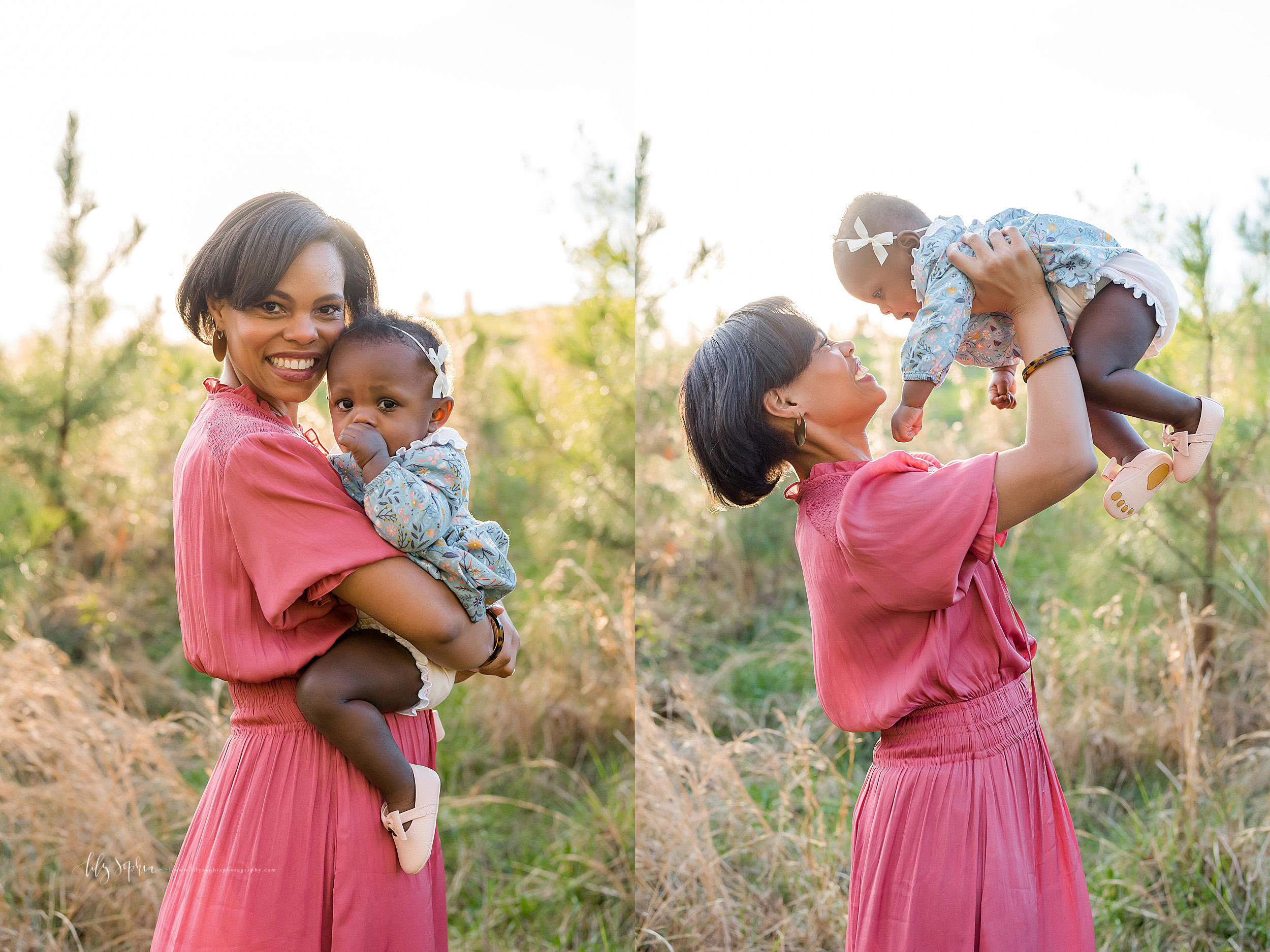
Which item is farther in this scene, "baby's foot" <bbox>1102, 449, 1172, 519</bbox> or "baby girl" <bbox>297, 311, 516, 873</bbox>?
"baby's foot" <bbox>1102, 449, 1172, 519</bbox>

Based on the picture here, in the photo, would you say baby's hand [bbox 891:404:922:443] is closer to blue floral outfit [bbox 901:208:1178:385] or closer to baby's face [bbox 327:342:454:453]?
blue floral outfit [bbox 901:208:1178:385]

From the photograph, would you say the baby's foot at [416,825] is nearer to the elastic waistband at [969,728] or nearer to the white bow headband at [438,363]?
the white bow headband at [438,363]

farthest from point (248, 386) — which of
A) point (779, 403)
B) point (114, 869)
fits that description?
point (114, 869)

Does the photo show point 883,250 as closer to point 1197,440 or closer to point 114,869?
point 1197,440

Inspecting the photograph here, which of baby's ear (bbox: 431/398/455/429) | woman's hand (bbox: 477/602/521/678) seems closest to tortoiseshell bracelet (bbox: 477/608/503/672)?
woman's hand (bbox: 477/602/521/678)

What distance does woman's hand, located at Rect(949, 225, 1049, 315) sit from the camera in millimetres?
1593

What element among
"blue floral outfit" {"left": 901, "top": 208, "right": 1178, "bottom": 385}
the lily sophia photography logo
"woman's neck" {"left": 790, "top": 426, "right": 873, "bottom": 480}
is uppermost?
"blue floral outfit" {"left": 901, "top": 208, "right": 1178, "bottom": 385}

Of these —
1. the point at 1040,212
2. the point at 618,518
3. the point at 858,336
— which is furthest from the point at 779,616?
the point at 1040,212

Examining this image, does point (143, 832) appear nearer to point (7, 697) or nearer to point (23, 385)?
point (7, 697)

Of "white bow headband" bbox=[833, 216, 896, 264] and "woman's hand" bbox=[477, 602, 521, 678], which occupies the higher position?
"white bow headband" bbox=[833, 216, 896, 264]

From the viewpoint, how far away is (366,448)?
1.62 meters

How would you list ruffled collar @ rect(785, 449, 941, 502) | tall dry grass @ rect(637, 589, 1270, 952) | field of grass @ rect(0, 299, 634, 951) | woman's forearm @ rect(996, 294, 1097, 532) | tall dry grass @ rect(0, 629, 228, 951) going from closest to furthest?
woman's forearm @ rect(996, 294, 1097, 532) → ruffled collar @ rect(785, 449, 941, 502) → tall dry grass @ rect(637, 589, 1270, 952) → tall dry grass @ rect(0, 629, 228, 951) → field of grass @ rect(0, 299, 634, 951)

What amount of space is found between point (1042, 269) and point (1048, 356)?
25cm

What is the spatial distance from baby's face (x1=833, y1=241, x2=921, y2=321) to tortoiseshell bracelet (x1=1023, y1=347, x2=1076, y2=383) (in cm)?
38
